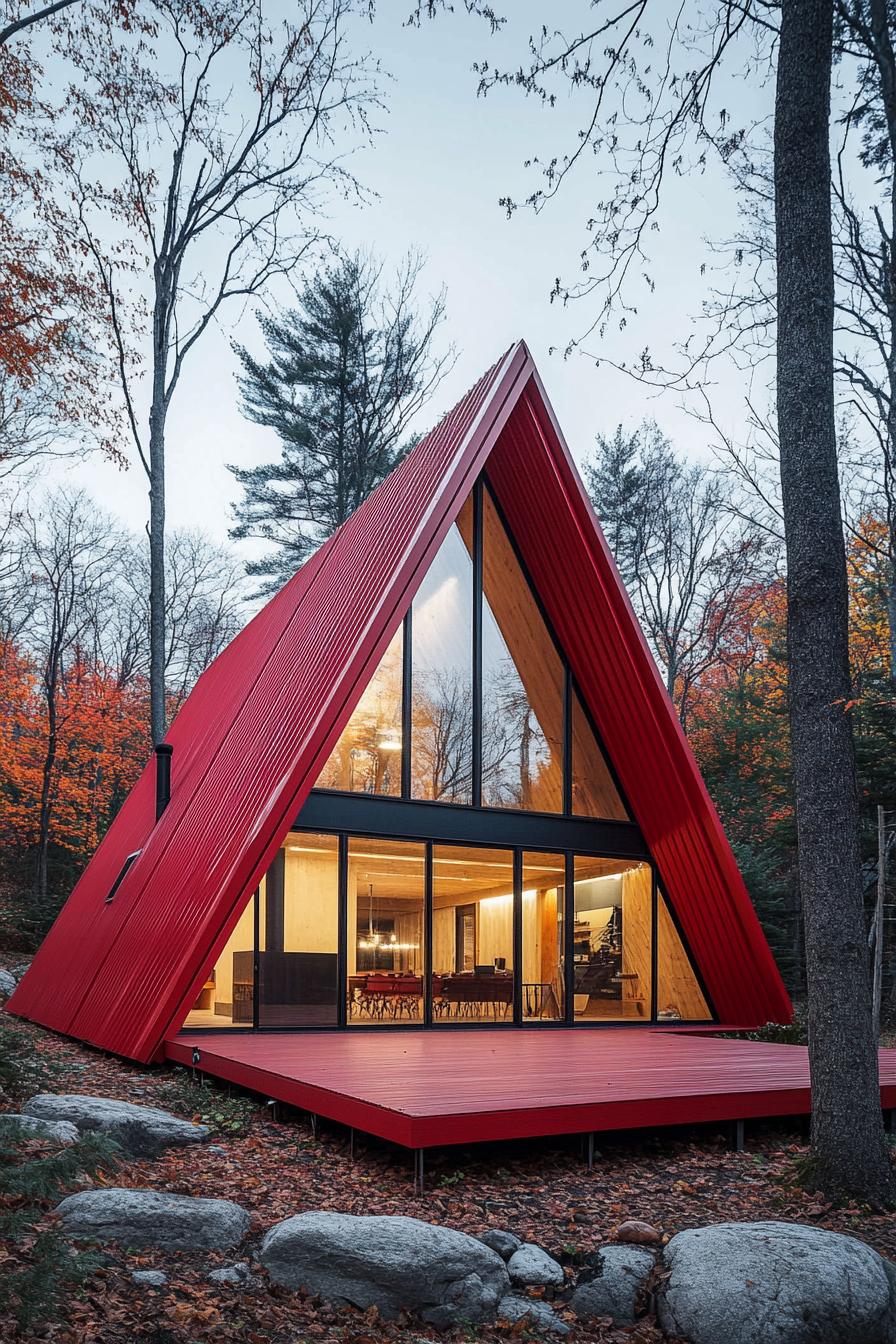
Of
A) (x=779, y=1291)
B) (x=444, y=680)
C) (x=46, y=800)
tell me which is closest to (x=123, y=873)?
(x=444, y=680)

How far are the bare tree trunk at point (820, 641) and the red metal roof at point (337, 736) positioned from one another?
4.14m

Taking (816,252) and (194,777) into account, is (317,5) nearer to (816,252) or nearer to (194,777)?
(194,777)

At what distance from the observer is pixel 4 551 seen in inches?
830

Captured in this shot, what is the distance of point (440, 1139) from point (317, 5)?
44.9 ft

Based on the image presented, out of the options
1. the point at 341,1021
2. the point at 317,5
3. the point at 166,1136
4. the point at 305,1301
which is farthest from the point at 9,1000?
the point at 317,5

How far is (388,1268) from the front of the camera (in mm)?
4113

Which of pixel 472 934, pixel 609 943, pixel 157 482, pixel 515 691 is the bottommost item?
pixel 609 943

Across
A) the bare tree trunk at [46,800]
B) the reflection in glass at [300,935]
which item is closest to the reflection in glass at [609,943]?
the reflection in glass at [300,935]

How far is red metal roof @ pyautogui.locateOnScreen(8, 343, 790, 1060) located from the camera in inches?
336

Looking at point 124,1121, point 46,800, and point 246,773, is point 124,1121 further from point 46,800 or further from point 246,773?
point 46,800

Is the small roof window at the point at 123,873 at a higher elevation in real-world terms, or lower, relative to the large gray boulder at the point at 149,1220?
higher

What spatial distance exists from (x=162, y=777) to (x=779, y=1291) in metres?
8.02

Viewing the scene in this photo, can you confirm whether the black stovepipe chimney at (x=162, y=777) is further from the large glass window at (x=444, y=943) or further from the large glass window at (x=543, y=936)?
the large glass window at (x=543, y=936)

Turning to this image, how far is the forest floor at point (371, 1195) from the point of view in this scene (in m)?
3.65
